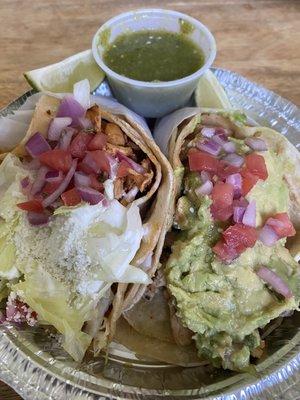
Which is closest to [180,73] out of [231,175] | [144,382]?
[231,175]

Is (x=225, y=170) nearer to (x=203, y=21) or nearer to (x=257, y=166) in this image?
(x=257, y=166)

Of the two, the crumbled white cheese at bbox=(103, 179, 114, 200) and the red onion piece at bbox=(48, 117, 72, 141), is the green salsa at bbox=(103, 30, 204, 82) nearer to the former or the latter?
the red onion piece at bbox=(48, 117, 72, 141)

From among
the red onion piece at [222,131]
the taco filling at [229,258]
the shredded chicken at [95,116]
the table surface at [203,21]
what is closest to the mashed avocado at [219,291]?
the taco filling at [229,258]

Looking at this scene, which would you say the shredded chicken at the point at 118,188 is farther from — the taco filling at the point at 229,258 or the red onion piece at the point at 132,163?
the taco filling at the point at 229,258

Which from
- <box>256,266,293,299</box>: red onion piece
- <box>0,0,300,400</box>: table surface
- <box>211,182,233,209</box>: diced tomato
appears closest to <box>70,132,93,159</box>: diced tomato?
<box>211,182,233,209</box>: diced tomato

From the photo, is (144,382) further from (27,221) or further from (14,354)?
(27,221)

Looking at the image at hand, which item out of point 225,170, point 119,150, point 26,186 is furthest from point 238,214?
point 26,186
